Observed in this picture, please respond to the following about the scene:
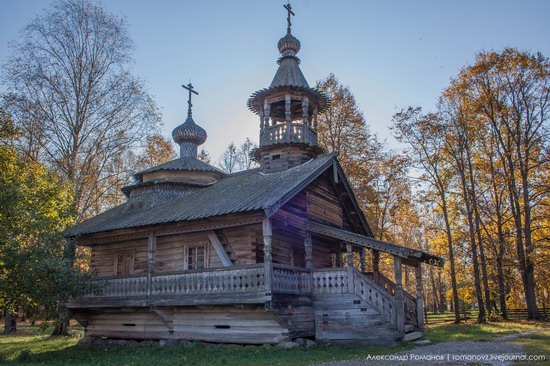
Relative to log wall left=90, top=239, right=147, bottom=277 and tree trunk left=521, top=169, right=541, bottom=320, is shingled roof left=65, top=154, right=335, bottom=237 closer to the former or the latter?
log wall left=90, top=239, right=147, bottom=277

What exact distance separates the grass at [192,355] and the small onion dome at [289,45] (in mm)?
16028

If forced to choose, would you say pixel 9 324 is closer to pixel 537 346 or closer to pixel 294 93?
pixel 294 93

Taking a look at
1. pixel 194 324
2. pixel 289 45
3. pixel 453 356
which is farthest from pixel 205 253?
pixel 289 45

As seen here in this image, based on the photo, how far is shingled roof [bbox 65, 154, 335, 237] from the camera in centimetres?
1659

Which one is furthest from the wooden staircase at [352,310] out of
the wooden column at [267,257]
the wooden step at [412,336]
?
the wooden column at [267,257]

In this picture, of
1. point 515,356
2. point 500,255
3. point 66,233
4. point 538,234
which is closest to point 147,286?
point 66,233

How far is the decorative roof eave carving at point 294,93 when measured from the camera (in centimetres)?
2341

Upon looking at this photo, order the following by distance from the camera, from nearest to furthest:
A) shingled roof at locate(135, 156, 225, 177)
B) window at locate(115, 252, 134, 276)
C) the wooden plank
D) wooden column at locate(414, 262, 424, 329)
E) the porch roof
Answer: the porch roof, the wooden plank, wooden column at locate(414, 262, 424, 329), window at locate(115, 252, 134, 276), shingled roof at locate(135, 156, 225, 177)

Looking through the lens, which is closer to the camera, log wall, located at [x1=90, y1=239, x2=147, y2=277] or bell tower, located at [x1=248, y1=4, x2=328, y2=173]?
log wall, located at [x1=90, y1=239, x2=147, y2=277]

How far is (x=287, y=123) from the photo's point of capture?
23.1 m

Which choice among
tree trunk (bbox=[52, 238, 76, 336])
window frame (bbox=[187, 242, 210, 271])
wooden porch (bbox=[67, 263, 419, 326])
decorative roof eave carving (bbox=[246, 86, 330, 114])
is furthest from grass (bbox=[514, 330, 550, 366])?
tree trunk (bbox=[52, 238, 76, 336])

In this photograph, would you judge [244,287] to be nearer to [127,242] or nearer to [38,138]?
[127,242]

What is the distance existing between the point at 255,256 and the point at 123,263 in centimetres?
766

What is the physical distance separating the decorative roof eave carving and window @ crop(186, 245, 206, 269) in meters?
8.76
